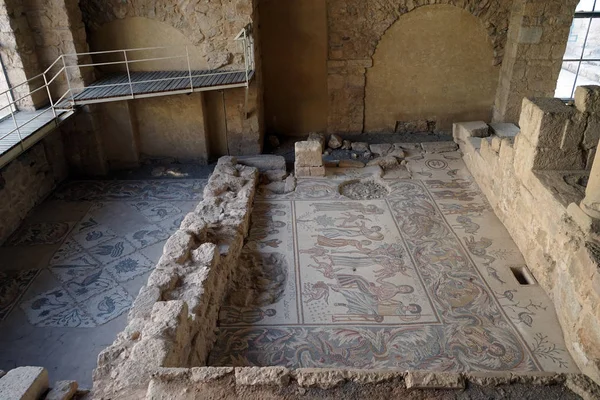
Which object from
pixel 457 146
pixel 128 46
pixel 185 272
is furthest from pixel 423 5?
pixel 185 272

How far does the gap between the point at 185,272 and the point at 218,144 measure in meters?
4.13

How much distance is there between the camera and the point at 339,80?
9.00 metres

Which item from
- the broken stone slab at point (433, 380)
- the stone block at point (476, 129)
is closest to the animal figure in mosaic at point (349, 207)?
the stone block at point (476, 129)

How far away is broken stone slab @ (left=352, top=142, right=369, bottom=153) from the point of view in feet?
28.7

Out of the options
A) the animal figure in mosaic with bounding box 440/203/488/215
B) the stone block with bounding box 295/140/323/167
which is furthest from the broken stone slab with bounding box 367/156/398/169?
the animal figure in mosaic with bounding box 440/203/488/215

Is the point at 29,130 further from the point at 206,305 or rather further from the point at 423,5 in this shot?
the point at 423,5

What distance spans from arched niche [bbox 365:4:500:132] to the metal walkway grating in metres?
2.77

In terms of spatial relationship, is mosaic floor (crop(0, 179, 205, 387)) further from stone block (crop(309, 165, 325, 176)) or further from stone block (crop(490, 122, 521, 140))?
stone block (crop(490, 122, 521, 140))

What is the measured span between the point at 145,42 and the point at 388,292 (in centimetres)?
548

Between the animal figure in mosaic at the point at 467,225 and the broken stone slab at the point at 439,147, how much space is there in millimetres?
2202

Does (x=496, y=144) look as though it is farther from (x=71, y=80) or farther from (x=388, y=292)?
(x=71, y=80)

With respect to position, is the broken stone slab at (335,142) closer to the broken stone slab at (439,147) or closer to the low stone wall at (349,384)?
the broken stone slab at (439,147)

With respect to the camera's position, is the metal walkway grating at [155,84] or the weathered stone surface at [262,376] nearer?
the weathered stone surface at [262,376]

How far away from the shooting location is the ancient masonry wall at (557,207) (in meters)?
4.32
